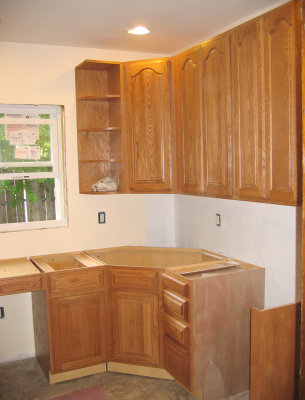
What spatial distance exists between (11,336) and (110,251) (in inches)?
41.5

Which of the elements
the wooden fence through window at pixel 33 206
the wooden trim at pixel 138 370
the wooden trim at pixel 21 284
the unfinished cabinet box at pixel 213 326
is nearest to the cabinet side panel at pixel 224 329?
the unfinished cabinet box at pixel 213 326

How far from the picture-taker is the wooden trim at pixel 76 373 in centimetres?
308

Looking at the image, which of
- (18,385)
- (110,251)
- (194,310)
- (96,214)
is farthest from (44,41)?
(18,385)

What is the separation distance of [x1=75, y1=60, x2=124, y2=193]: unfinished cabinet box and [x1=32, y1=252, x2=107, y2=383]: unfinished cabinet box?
0.76 m

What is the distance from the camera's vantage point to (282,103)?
90.2 inches

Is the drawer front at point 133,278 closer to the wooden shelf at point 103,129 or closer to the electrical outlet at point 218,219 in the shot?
the electrical outlet at point 218,219

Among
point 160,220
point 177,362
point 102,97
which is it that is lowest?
point 177,362

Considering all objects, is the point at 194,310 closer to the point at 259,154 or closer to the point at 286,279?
the point at 286,279

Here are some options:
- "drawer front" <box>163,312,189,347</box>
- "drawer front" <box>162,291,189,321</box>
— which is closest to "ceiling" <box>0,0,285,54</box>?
"drawer front" <box>162,291,189,321</box>

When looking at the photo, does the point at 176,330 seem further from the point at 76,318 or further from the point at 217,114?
the point at 217,114

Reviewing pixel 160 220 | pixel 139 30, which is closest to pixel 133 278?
pixel 160 220

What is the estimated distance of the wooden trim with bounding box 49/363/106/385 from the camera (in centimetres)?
308

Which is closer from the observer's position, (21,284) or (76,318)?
(21,284)

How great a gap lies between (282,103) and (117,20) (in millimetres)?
1290
